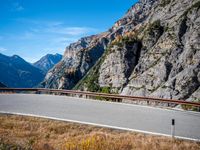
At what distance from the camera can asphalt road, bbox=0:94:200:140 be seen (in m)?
13.3

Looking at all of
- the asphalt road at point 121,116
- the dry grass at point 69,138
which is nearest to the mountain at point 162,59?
the asphalt road at point 121,116

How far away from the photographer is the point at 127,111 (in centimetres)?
1736

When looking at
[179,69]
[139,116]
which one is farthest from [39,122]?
[179,69]

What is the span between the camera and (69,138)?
37.4ft

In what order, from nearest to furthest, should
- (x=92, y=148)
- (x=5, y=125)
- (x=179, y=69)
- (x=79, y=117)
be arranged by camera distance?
(x=92, y=148)
(x=5, y=125)
(x=79, y=117)
(x=179, y=69)

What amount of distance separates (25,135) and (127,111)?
7.35m

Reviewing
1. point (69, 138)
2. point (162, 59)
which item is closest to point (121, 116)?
point (69, 138)

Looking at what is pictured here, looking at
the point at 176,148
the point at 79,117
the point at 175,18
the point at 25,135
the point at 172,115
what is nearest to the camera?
the point at 176,148

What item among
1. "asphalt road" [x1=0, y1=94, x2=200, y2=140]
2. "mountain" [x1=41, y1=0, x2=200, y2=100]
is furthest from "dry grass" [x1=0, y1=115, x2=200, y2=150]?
"mountain" [x1=41, y1=0, x2=200, y2=100]

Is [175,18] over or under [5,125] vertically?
over

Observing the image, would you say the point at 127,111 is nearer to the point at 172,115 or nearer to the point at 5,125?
the point at 172,115

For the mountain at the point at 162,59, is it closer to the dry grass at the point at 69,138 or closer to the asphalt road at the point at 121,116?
the asphalt road at the point at 121,116

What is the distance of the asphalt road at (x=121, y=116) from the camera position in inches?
524

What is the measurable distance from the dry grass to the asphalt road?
96 cm
